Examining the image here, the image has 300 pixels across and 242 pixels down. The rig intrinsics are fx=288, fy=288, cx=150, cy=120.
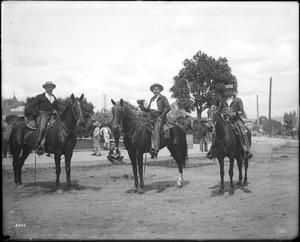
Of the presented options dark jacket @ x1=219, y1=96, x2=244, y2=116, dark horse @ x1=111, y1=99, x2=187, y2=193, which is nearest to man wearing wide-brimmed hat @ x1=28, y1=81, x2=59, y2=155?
dark horse @ x1=111, y1=99, x2=187, y2=193

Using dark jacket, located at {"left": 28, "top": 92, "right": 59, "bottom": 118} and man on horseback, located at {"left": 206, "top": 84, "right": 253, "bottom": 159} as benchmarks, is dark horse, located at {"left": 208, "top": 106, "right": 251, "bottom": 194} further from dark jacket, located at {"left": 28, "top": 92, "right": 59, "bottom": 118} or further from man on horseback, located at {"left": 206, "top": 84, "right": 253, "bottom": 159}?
dark jacket, located at {"left": 28, "top": 92, "right": 59, "bottom": 118}

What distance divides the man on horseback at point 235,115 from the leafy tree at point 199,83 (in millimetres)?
311

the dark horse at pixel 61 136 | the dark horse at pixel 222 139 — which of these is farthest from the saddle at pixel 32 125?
the dark horse at pixel 222 139

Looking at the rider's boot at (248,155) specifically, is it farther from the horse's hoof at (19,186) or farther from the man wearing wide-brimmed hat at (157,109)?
the horse's hoof at (19,186)

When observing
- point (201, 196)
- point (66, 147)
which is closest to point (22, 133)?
point (66, 147)

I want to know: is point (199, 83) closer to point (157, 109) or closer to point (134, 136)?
point (157, 109)

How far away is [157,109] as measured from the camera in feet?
30.7

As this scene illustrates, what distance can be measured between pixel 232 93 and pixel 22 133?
691 centimetres

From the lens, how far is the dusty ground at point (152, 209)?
5.21m

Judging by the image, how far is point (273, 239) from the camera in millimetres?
4723

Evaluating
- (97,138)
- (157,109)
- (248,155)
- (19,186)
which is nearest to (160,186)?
(157,109)

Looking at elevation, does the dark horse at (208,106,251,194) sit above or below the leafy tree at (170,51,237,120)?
below

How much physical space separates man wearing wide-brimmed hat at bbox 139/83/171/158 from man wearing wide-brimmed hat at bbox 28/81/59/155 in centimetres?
287

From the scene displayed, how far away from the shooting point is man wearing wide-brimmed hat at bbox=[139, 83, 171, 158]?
360 inches
